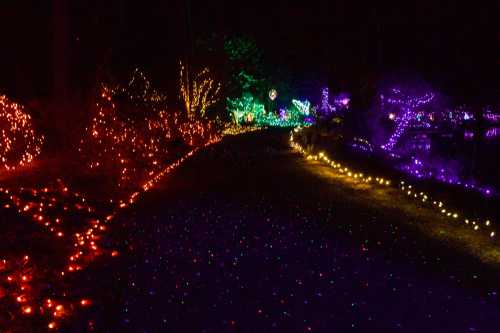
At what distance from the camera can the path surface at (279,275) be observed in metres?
4.20

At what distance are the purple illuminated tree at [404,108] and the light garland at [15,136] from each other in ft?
37.5

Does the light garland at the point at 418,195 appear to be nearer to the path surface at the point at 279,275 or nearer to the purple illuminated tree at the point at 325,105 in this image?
the path surface at the point at 279,275

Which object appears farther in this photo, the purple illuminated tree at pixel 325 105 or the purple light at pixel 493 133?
the purple illuminated tree at pixel 325 105

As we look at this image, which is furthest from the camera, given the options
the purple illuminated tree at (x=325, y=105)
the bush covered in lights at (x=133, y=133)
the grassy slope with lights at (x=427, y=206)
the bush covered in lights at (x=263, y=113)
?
the bush covered in lights at (x=263, y=113)

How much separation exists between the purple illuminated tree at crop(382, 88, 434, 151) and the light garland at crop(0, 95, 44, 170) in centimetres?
1143

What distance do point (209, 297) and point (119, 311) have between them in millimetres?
830

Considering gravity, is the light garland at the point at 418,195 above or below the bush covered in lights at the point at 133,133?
below

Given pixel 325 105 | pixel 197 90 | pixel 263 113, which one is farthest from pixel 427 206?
pixel 263 113

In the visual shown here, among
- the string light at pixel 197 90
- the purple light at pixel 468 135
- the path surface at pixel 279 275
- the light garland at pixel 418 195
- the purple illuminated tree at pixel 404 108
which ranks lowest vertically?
the path surface at pixel 279 275

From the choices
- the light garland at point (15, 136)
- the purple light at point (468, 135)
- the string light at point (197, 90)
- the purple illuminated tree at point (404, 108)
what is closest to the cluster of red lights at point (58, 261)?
the light garland at point (15, 136)

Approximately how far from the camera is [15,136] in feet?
38.8

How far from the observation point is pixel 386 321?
4.21m

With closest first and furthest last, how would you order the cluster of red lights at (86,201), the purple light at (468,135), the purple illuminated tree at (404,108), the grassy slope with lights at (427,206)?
the cluster of red lights at (86,201), the grassy slope with lights at (427,206), the purple light at (468,135), the purple illuminated tree at (404,108)

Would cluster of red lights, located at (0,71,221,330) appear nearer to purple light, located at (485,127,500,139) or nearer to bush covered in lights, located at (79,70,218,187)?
bush covered in lights, located at (79,70,218,187)
